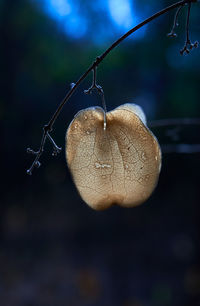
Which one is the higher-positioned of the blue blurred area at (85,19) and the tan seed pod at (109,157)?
the blue blurred area at (85,19)

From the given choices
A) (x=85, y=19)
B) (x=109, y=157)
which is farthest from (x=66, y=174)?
(x=109, y=157)

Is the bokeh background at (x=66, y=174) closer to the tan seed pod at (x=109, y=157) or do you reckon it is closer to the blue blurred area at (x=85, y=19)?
the blue blurred area at (x=85, y=19)

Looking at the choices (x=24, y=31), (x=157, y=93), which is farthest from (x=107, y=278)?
(x=24, y=31)

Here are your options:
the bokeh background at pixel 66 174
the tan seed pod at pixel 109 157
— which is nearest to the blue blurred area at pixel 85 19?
the bokeh background at pixel 66 174

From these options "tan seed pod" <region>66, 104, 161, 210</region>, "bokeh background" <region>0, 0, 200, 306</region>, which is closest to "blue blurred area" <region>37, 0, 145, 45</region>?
"bokeh background" <region>0, 0, 200, 306</region>

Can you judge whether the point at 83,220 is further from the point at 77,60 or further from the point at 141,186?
the point at 141,186
